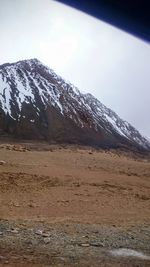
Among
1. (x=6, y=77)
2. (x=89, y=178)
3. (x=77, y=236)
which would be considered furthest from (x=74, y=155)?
Answer: (x=6, y=77)

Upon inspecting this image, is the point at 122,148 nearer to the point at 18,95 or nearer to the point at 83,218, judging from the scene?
the point at 18,95

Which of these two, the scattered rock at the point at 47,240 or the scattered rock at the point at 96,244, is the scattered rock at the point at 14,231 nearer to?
the scattered rock at the point at 47,240

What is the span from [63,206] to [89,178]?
14.4ft

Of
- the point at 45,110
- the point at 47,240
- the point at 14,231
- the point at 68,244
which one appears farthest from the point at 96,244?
the point at 45,110

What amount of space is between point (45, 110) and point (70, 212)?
2638cm

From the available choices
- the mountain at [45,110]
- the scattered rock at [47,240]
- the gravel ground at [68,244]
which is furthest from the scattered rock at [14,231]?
the mountain at [45,110]

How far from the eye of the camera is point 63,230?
8203 millimetres

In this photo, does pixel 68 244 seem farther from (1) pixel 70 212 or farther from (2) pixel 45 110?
(2) pixel 45 110

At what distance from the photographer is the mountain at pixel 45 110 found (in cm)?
3203

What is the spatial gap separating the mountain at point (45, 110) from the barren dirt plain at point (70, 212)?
12.8 meters

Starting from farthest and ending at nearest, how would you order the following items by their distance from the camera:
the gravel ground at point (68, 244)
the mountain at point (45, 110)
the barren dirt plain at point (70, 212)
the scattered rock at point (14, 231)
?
the mountain at point (45, 110) → the scattered rock at point (14, 231) → the barren dirt plain at point (70, 212) → the gravel ground at point (68, 244)

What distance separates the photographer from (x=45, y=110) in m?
36.2

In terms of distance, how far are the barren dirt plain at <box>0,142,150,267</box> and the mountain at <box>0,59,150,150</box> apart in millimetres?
12804

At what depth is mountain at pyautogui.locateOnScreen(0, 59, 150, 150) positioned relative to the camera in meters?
32.0
